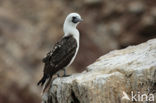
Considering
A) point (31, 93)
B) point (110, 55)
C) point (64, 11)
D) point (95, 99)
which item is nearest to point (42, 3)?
point (64, 11)

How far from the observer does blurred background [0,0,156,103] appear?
35938mm

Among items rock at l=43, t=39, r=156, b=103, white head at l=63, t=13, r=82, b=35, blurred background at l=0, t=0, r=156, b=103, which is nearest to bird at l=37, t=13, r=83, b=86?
white head at l=63, t=13, r=82, b=35

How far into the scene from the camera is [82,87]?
14.4 metres

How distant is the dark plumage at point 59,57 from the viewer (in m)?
16.2

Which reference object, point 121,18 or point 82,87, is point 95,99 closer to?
point 82,87

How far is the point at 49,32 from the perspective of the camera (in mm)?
40062

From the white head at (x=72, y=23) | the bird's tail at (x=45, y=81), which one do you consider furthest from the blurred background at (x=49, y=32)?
the bird's tail at (x=45, y=81)

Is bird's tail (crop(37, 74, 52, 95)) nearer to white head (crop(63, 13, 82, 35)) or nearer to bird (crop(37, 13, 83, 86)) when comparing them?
bird (crop(37, 13, 83, 86))

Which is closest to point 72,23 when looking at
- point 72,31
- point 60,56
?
point 72,31

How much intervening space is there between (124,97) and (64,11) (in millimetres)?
28482

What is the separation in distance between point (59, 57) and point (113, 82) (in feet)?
8.78

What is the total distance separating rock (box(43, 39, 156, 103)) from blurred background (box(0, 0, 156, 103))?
19.8 meters

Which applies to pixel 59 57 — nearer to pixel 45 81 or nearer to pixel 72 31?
pixel 45 81

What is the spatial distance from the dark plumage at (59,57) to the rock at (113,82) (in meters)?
0.80
